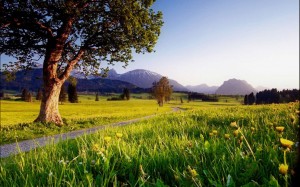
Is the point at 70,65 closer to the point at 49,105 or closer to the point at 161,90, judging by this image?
the point at 49,105

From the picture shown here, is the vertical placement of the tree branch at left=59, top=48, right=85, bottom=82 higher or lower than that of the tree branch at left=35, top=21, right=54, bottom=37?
lower

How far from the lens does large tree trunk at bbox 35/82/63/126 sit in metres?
24.5

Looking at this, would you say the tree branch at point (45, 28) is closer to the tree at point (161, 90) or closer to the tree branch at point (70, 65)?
the tree branch at point (70, 65)

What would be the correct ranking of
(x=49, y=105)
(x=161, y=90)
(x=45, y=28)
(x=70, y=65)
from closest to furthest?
(x=45, y=28) < (x=49, y=105) < (x=70, y=65) < (x=161, y=90)

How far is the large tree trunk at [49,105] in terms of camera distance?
24531mm

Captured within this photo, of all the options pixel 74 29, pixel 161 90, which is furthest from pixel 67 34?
pixel 161 90

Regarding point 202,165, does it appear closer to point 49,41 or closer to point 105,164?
point 105,164

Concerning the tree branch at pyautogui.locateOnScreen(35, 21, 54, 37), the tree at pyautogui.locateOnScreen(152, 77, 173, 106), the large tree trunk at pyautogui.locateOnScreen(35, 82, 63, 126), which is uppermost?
the tree branch at pyautogui.locateOnScreen(35, 21, 54, 37)

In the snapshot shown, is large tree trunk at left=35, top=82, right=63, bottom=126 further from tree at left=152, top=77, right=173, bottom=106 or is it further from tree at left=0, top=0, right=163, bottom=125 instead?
tree at left=152, top=77, right=173, bottom=106

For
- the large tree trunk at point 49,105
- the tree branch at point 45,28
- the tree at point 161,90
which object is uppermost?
the tree branch at point 45,28

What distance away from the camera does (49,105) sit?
24.8m

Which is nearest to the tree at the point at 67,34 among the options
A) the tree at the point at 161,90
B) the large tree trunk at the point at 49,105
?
the large tree trunk at the point at 49,105

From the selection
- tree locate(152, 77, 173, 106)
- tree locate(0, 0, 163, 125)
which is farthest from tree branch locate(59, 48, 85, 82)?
tree locate(152, 77, 173, 106)

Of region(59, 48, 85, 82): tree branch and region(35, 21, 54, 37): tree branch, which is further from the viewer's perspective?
region(59, 48, 85, 82): tree branch
